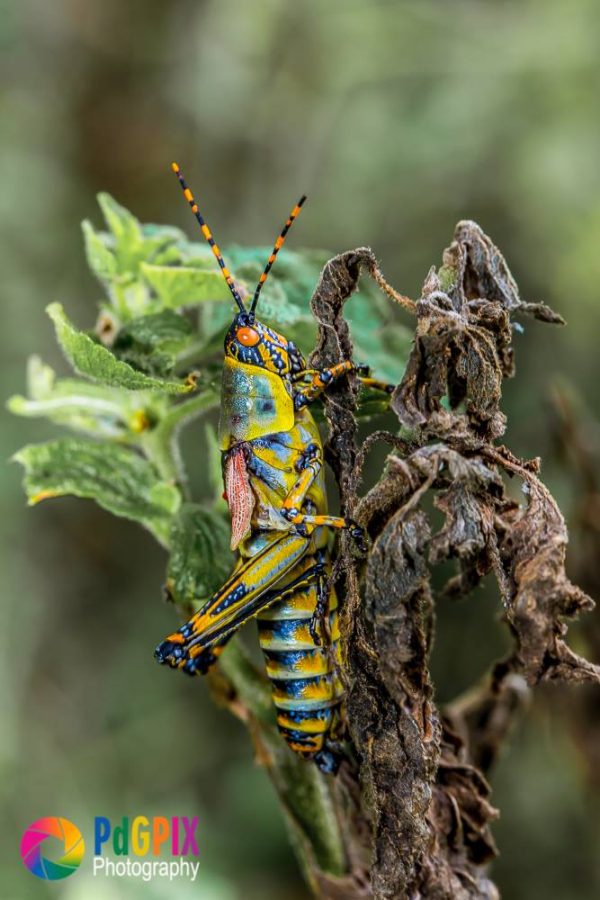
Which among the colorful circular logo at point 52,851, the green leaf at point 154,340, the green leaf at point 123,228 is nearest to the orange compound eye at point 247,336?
the green leaf at point 154,340

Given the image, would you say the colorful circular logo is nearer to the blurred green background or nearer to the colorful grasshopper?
the blurred green background

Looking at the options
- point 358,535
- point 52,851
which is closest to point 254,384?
point 358,535

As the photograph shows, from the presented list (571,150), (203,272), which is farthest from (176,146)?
(203,272)

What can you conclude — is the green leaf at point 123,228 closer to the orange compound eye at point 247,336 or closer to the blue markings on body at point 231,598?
the orange compound eye at point 247,336

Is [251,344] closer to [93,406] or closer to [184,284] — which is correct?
[184,284]

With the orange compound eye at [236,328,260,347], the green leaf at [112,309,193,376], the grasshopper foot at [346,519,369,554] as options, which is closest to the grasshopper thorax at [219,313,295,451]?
the orange compound eye at [236,328,260,347]

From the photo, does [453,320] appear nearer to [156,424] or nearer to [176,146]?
[156,424]
